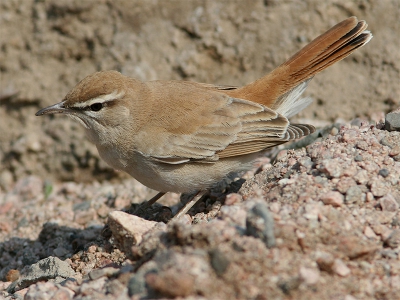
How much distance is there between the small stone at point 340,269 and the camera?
3.93m

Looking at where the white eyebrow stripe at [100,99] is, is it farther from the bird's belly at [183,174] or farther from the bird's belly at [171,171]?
the bird's belly at [183,174]

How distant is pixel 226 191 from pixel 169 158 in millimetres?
1076

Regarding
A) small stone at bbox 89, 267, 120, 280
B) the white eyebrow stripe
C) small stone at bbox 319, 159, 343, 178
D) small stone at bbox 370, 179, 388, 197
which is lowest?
small stone at bbox 370, 179, 388, 197

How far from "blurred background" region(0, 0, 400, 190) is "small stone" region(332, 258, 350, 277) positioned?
523 cm

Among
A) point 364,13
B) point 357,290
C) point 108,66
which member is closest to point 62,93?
point 108,66

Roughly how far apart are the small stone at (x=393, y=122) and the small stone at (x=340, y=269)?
2.41 meters

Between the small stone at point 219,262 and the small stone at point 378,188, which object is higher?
the small stone at point 219,262

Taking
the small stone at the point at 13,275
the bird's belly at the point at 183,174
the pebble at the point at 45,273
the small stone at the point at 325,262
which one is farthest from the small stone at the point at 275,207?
the small stone at the point at 13,275

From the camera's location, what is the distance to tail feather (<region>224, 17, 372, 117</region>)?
22.4 ft

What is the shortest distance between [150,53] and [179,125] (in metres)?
3.56

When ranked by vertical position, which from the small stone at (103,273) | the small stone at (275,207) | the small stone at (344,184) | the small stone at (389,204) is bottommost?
the small stone at (389,204)

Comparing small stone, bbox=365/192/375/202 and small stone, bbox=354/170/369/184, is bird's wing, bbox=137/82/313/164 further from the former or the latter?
small stone, bbox=365/192/375/202

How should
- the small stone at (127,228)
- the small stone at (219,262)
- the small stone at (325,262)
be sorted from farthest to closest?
the small stone at (127,228) → the small stone at (325,262) → the small stone at (219,262)

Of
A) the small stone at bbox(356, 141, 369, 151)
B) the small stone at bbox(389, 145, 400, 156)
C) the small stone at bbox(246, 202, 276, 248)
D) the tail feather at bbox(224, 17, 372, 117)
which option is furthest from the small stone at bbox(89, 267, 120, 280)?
the tail feather at bbox(224, 17, 372, 117)
